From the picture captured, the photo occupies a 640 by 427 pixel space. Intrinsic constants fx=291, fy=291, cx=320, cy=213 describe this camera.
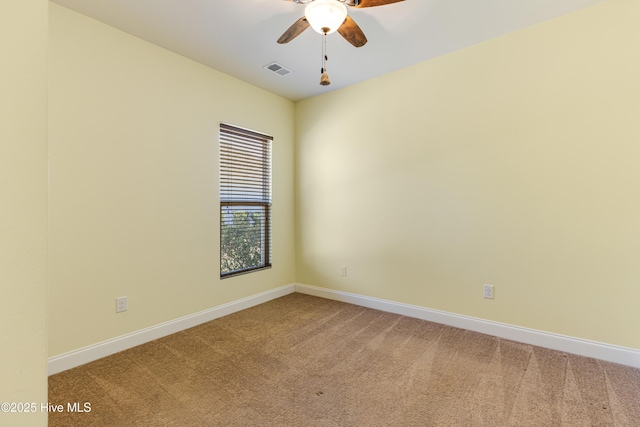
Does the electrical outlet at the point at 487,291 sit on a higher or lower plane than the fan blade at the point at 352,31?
lower

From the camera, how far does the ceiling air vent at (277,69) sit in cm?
300

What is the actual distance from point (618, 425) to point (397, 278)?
184 cm

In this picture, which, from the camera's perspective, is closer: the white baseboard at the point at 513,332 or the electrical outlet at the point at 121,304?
the white baseboard at the point at 513,332

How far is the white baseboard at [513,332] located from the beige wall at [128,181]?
1624 millimetres

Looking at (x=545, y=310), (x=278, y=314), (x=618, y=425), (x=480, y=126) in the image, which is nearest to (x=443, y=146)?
(x=480, y=126)

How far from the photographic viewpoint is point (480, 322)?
270 centimetres

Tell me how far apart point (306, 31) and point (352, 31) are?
1.96 ft

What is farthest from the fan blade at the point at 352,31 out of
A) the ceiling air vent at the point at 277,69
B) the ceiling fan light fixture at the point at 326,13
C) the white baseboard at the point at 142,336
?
the white baseboard at the point at 142,336

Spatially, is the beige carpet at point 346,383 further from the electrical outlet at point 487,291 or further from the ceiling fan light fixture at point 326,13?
the ceiling fan light fixture at point 326,13

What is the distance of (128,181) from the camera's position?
2.47 m

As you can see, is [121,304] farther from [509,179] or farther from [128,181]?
[509,179]

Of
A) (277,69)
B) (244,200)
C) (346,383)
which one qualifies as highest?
(277,69)

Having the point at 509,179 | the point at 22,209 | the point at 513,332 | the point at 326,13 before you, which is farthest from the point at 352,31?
the point at 513,332

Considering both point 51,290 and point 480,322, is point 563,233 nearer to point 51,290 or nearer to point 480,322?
point 480,322
